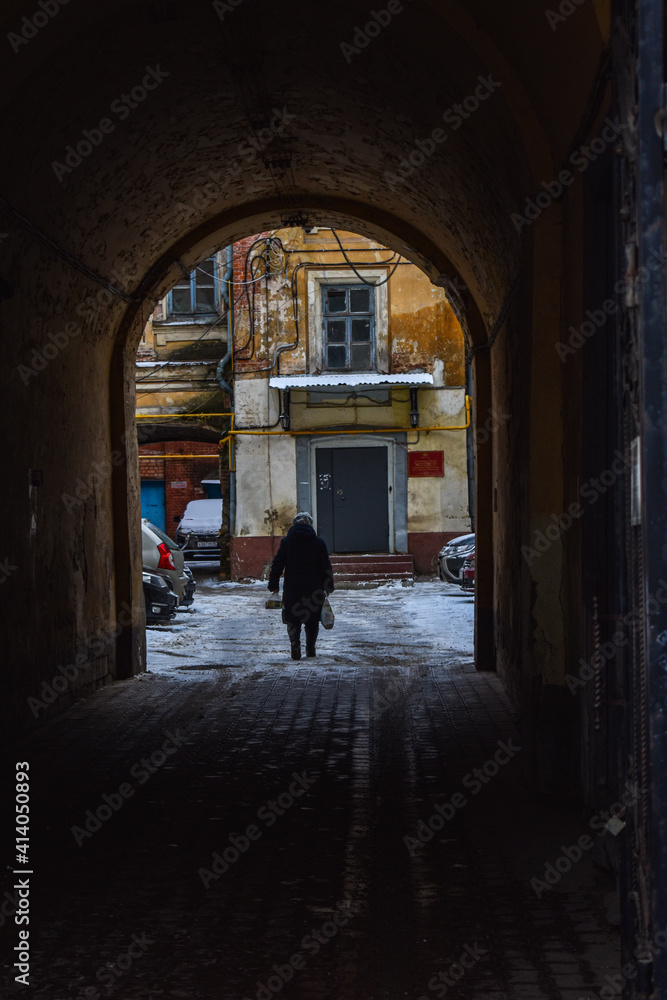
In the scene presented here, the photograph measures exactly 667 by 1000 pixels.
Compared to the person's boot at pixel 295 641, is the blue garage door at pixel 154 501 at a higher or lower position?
higher

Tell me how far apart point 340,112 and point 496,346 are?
2534 millimetres

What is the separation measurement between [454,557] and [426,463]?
3825 mm

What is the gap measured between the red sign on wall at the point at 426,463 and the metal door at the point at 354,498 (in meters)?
0.60

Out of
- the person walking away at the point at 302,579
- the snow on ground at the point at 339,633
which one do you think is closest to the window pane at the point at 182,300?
the snow on ground at the point at 339,633

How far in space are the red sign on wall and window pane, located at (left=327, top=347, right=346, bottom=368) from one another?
8.22 feet

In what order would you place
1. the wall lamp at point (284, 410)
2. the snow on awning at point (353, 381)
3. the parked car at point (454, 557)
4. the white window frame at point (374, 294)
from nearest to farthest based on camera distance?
the parked car at point (454, 557)
the snow on awning at point (353, 381)
the wall lamp at point (284, 410)
the white window frame at point (374, 294)

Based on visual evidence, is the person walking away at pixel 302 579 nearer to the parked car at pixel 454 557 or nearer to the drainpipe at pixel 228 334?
the parked car at pixel 454 557

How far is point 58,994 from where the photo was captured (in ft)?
11.6

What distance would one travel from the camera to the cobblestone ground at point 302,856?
3715mm

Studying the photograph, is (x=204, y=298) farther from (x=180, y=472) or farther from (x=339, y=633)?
(x=339, y=633)

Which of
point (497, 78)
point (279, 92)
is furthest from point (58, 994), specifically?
point (279, 92)

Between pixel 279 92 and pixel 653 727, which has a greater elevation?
pixel 279 92

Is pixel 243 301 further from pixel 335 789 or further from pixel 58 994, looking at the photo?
pixel 58 994

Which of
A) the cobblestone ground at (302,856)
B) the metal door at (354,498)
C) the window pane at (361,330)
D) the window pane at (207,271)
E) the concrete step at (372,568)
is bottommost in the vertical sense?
the cobblestone ground at (302,856)
